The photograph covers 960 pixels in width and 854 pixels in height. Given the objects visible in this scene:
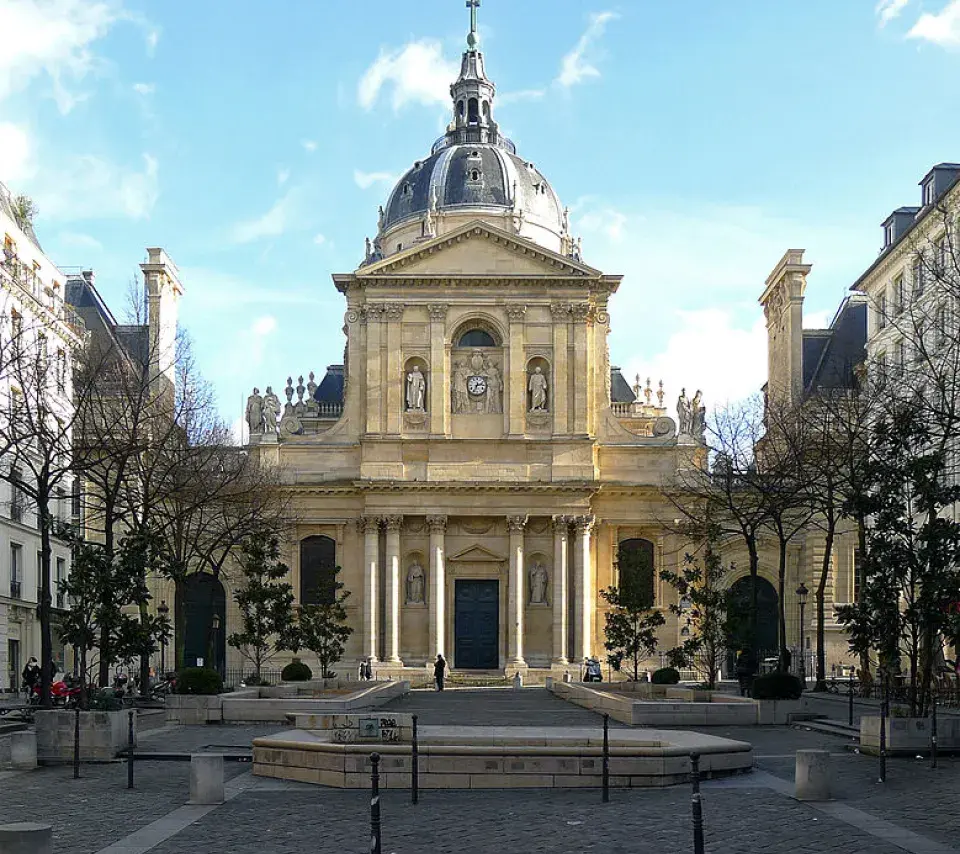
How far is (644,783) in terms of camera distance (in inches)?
928

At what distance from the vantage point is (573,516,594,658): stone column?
7175 cm

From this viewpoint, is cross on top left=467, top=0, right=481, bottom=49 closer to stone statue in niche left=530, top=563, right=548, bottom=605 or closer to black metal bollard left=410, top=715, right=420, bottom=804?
stone statue in niche left=530, top=563, right=548, bottom=605

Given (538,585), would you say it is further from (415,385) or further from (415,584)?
(415,385)

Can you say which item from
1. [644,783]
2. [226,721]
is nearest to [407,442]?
[226,721]

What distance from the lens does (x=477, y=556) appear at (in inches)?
2884

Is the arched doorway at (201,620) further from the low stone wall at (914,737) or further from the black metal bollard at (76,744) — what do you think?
the low stone wall at (914,737)

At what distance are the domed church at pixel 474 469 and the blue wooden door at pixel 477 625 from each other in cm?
7

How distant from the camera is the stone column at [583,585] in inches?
2825

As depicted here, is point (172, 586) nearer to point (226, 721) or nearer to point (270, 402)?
point (270, 402)

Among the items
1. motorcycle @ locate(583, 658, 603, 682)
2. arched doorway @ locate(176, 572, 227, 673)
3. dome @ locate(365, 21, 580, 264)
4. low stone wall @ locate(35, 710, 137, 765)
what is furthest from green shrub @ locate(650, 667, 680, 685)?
dome @ locate(365, 21, 580, 264)

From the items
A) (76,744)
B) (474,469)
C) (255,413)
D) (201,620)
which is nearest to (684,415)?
(474,469)

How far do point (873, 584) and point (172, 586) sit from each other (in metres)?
50.5

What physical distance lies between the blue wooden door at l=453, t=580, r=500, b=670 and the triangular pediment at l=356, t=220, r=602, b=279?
15536 mm

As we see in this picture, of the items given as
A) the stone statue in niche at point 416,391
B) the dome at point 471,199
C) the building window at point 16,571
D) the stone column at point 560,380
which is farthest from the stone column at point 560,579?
the dome at point 471,199
